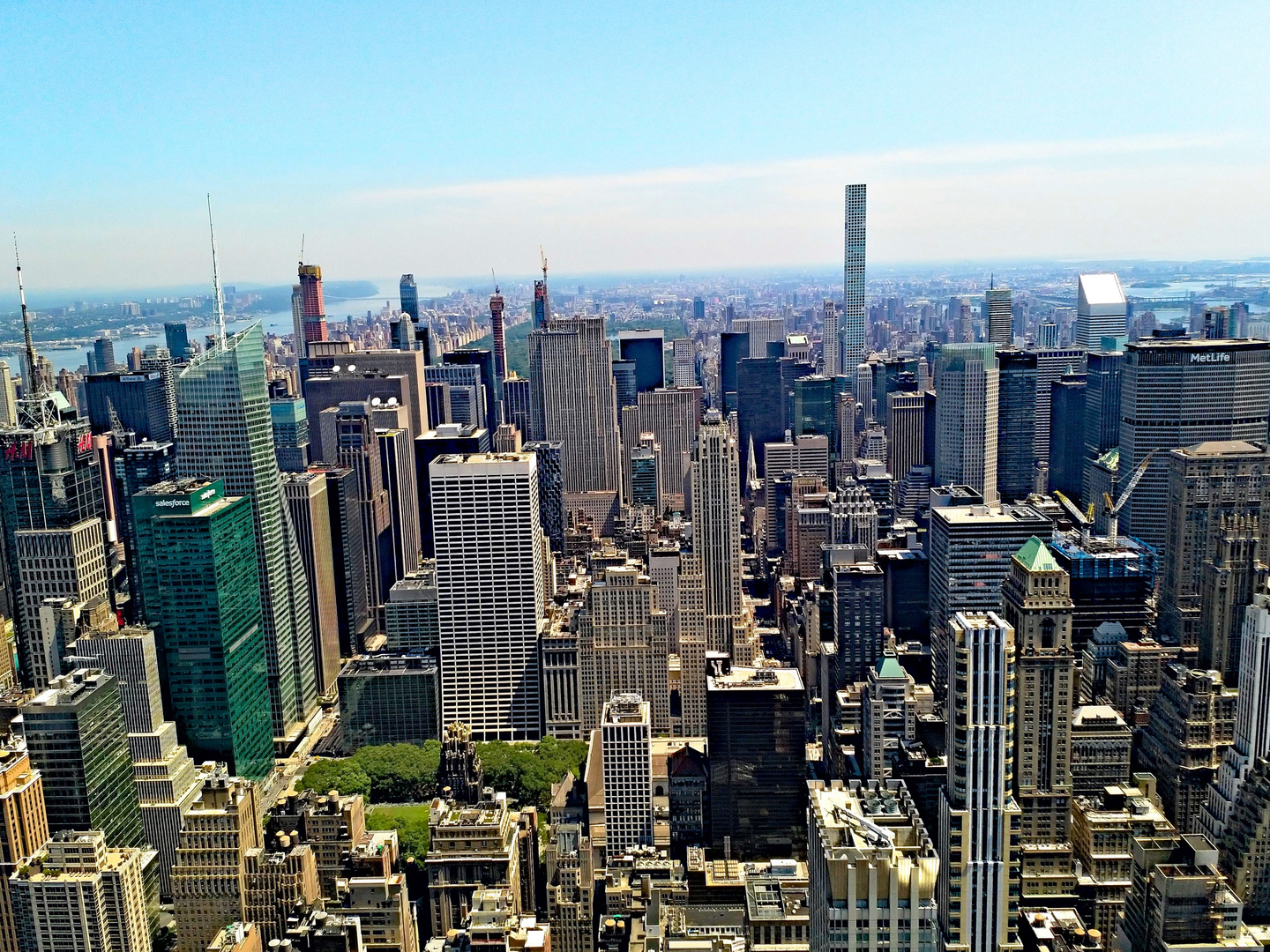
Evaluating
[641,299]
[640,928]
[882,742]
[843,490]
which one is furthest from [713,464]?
[641,299]

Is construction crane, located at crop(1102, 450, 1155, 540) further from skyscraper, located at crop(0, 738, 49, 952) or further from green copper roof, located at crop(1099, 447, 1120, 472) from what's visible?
skyscraper, located at crop(0, 738, 49, 952)

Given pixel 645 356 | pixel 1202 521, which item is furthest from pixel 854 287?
pixel 1202 521

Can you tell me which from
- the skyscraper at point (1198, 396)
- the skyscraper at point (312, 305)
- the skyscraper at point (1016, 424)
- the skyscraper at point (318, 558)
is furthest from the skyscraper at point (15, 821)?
the skyscraper at point (1016, 424)

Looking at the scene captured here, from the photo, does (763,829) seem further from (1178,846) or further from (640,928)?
(1178,846)

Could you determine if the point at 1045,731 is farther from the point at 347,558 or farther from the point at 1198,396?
the point at 347,558

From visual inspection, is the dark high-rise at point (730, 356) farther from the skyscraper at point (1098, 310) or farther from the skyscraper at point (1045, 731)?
the skyscraper at point (1045, 731)
